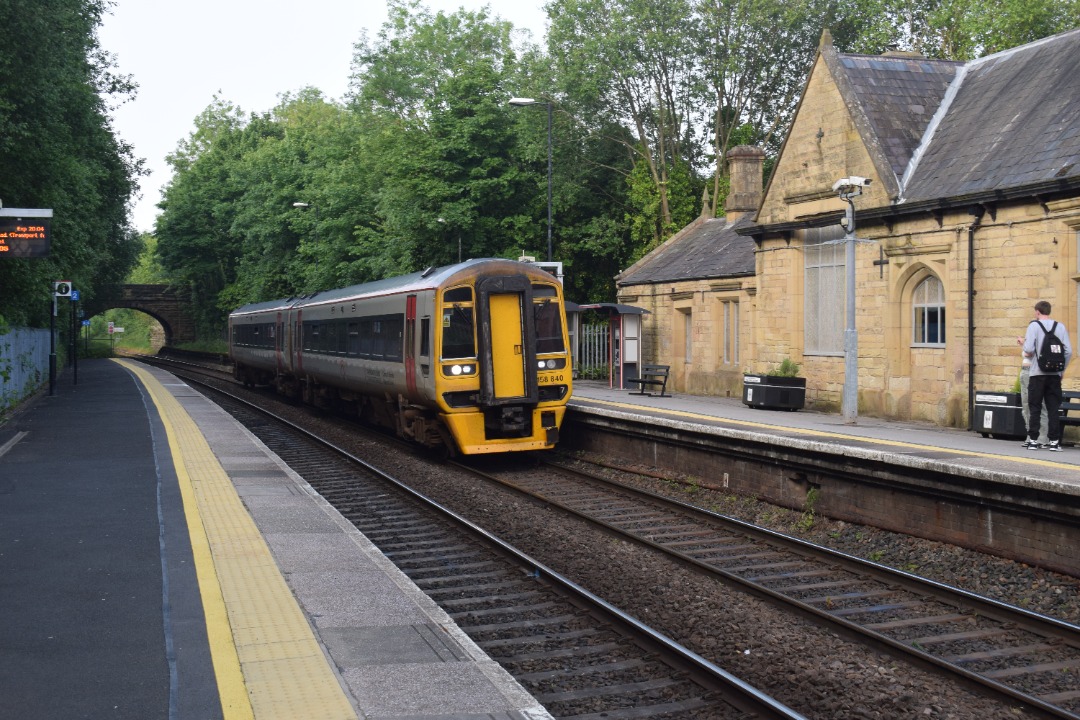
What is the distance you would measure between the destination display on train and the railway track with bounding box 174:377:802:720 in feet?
23.8

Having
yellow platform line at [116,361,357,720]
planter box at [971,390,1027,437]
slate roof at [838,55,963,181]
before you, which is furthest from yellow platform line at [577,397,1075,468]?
yellow platform line at [116,361,357,720]

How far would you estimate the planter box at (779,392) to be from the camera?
20609mm

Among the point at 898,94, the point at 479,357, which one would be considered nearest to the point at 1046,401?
the point at 479,357

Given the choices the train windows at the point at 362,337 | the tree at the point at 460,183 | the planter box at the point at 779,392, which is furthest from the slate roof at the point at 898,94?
the tree at the point at 460,183

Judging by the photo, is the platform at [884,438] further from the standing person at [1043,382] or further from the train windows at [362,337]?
the train windows at [362,337]

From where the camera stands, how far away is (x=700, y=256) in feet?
96.8

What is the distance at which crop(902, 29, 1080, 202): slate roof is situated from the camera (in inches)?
650

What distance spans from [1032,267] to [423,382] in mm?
9517

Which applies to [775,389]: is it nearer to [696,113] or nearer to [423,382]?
[423,382]

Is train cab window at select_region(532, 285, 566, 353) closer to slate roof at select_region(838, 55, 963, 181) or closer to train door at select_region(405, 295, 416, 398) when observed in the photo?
train door at select_region(405, 295, 416, 398)

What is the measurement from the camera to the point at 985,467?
10.2m

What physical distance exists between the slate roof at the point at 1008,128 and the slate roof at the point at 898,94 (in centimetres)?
28

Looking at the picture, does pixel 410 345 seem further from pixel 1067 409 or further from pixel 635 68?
pixel 635 68

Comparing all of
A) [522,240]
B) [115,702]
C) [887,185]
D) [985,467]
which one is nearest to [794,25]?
[522,240]
